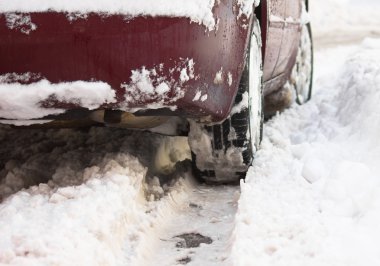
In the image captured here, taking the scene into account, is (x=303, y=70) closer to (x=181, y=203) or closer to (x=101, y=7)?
(x=181, y=203)

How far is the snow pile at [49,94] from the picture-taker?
8.57 feet

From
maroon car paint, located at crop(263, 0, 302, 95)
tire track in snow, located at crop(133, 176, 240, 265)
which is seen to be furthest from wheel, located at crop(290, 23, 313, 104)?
tire track in snow, located at crop(133, 176, 240, 265)

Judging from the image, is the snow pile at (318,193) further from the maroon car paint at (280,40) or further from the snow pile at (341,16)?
the snow pile at (341,16)

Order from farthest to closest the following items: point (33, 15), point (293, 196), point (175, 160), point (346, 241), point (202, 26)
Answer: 1. point (175, 160)
2. point (293, 196)
3. point (202, 26)
4. point (33, 15)
5. point (346, 241)

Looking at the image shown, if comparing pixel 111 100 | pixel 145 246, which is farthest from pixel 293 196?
pixel 111 100

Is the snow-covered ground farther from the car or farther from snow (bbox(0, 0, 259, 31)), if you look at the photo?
snow (bbox(0, 0, 259, 31))

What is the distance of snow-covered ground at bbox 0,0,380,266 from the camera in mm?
2314

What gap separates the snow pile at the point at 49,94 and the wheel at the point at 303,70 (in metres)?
3.05

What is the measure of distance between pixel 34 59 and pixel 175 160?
56.4 inches

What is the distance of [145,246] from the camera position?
8.56 feet

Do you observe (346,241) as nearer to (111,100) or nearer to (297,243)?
(297,243)

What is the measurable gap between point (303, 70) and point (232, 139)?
2.70 meters

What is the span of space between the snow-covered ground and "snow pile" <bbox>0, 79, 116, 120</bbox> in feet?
1.33

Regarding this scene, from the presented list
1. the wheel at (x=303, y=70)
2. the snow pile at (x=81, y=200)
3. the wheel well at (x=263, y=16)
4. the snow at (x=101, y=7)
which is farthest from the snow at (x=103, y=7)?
the wheel at (x=303, y=70)
